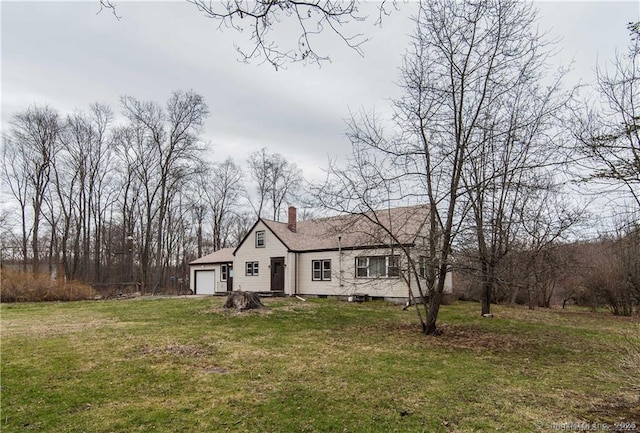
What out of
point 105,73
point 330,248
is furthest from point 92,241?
point 105,73

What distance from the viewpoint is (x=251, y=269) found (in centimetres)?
2302

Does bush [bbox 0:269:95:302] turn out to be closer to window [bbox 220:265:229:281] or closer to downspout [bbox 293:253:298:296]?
window [bbox 220:265:229:281]

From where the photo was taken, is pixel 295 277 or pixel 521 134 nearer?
pixel 521 134

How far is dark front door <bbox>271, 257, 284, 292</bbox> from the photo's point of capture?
21.4 metres

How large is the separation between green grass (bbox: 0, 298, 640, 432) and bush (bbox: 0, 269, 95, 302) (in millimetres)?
10219

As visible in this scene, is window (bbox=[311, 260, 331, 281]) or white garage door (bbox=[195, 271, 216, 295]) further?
white garage door (bbox=[195, 271, 216, 295])

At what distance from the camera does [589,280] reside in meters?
16.8

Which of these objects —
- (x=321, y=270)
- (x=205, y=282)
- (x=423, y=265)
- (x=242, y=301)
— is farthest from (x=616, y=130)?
(x=205, y=282)

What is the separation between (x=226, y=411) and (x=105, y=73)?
314 inches

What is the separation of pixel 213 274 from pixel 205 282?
1.17 m

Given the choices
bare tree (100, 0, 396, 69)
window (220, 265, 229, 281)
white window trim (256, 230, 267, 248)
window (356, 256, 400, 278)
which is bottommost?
window (220, 265, 229, 281)

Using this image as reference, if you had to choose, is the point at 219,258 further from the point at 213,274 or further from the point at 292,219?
the point at 292,219

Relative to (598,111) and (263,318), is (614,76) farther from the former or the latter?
(263,318)

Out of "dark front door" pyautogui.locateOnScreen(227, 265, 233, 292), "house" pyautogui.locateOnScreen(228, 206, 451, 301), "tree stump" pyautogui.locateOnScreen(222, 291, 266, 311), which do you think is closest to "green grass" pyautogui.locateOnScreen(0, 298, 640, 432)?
"tree stump" pyautogui.locateOnScreen(222, 291, 266, 311)
